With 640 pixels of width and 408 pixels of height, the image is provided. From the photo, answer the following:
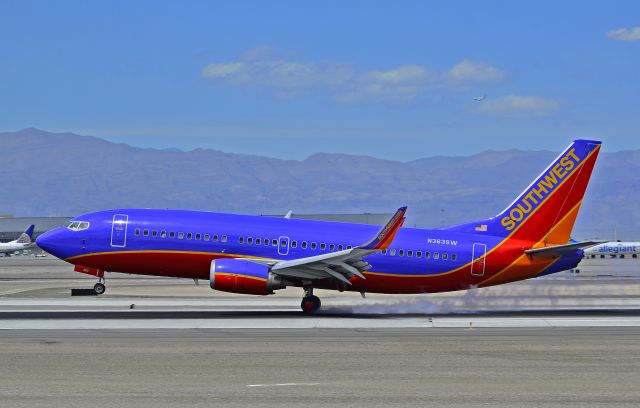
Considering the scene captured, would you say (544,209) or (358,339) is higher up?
(544,209)

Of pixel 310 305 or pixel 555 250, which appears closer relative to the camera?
pixel 310 305

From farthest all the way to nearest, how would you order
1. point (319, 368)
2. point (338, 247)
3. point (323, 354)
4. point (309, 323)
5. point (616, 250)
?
point (616, 250)
point (338, 247)
point (309, 323)
point (323, 354)
point (319, 368)

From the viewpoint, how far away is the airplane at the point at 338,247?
4016 cm

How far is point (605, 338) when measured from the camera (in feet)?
100

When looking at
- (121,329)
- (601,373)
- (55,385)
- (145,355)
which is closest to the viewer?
(55,385)

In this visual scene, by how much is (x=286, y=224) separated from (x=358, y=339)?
11780mm

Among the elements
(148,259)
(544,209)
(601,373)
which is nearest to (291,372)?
(601,373)

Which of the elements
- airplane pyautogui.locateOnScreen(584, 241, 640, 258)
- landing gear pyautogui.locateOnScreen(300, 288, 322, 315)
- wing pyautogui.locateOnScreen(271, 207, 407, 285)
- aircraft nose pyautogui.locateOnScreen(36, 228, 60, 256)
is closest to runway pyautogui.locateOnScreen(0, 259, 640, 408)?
landing gear pyautogui.locateOnScreen(300, 288, 322, 315)

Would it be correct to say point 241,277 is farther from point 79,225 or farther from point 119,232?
point 79,225

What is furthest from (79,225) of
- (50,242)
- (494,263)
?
(494,263)

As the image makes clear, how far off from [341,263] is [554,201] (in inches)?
372

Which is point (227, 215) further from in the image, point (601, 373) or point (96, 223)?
point (601, 373)

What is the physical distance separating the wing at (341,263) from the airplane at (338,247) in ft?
0.17

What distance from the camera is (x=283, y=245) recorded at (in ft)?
133
